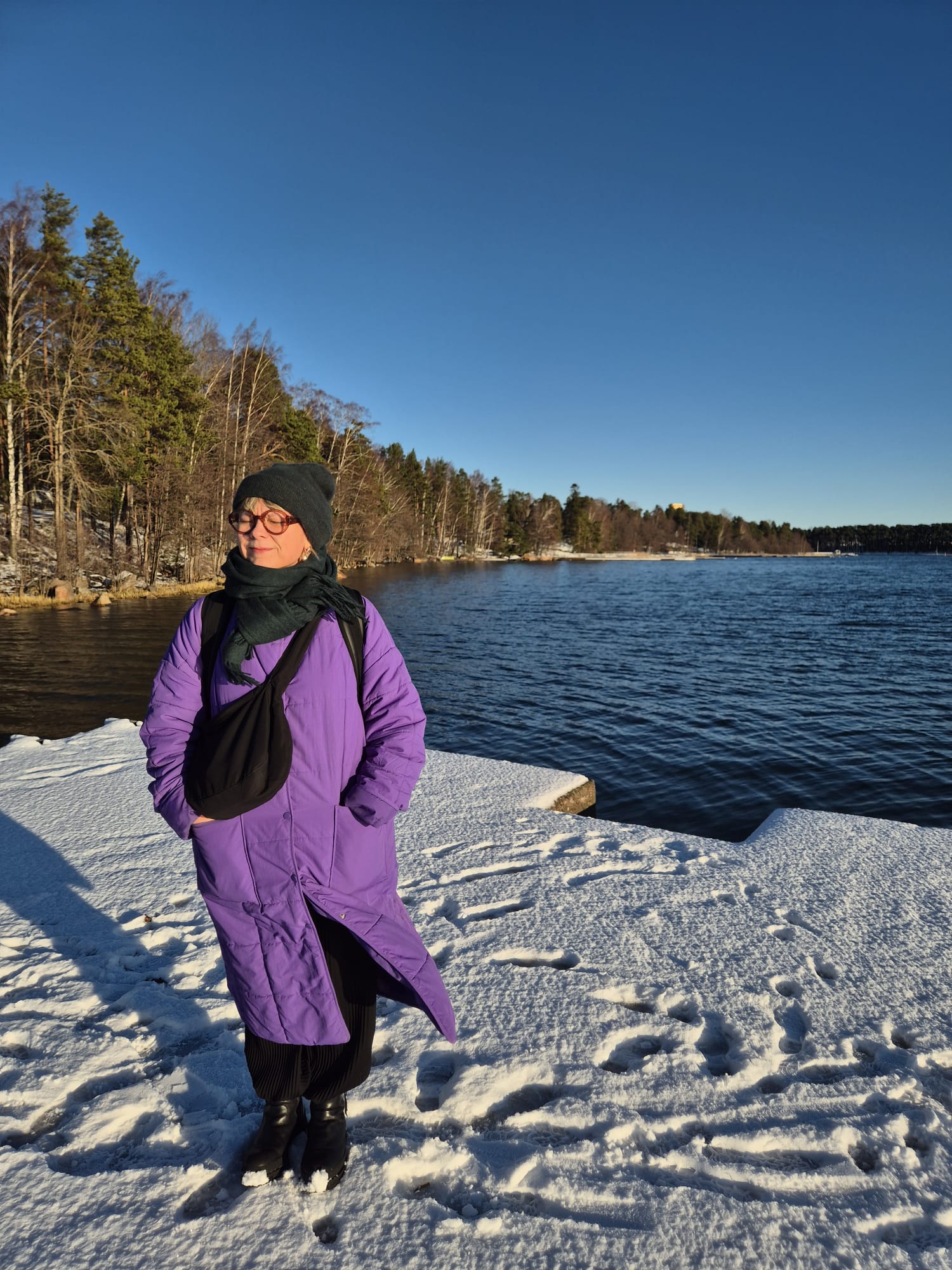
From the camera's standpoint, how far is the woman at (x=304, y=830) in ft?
6.25

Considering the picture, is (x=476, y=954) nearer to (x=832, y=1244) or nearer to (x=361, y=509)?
(x=832, y=1244)

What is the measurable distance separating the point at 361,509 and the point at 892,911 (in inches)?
1920

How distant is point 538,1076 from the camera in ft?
8.27

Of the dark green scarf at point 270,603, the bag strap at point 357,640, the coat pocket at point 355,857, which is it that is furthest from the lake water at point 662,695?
the dark green scarf at point 270,603

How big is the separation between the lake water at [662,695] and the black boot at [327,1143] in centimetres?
539

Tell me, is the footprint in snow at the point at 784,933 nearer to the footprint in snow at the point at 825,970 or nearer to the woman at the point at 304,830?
the footprint in snow at the point at 825,970

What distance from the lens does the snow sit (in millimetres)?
1879

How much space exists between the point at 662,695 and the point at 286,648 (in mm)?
12047

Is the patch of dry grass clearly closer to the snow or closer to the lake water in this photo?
the lake water

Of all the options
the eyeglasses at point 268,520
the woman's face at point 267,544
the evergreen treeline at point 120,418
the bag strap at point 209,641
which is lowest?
the bag strap at point 209,641

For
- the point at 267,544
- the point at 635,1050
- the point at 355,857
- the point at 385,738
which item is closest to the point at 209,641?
the point at 267,544

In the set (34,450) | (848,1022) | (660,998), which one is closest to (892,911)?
(848,1022)

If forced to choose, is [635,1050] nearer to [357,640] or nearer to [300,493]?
[357,640]

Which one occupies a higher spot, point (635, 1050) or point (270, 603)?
point (270, 603)
